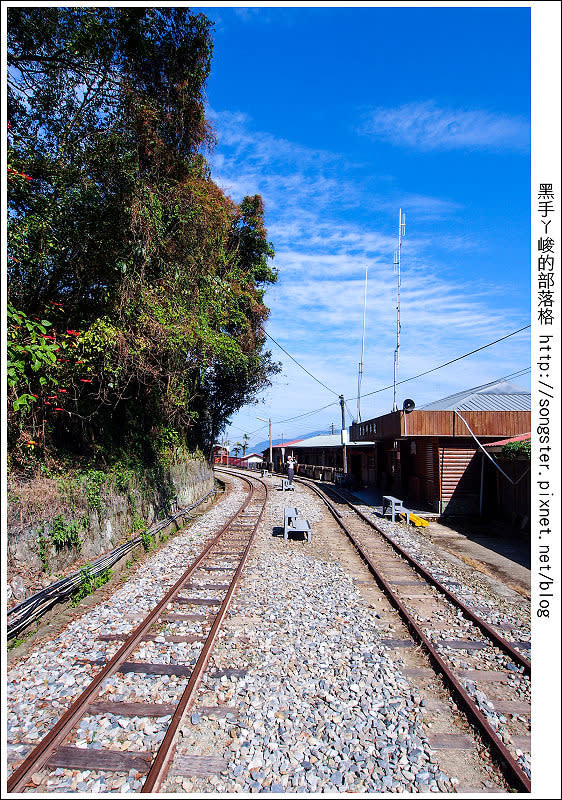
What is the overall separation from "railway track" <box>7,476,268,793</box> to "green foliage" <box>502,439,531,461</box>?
8.29 metres

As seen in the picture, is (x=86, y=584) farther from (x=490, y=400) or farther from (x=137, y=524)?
(x=490, y=400)

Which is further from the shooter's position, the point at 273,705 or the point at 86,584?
the point at 86,584

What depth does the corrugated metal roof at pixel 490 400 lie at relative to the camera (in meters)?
18.4

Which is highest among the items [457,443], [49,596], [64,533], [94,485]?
[457,443]

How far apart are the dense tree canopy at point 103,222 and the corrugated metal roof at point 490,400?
38.2 ft

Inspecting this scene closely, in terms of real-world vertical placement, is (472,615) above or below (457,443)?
below

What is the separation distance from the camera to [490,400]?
18953mm

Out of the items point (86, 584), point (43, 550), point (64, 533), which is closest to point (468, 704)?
point (86, 584)

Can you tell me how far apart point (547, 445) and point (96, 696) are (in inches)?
192

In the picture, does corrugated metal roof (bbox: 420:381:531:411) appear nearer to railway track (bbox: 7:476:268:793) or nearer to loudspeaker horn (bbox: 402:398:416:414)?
loudspeaker horn (bbox: 402:398:416:414)

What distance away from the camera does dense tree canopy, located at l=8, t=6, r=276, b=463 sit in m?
7.57

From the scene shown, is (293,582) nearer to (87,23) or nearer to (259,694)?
(259,694)

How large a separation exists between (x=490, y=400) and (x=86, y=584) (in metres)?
17.2

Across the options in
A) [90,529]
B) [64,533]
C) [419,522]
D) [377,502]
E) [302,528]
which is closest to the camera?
[64,533]
